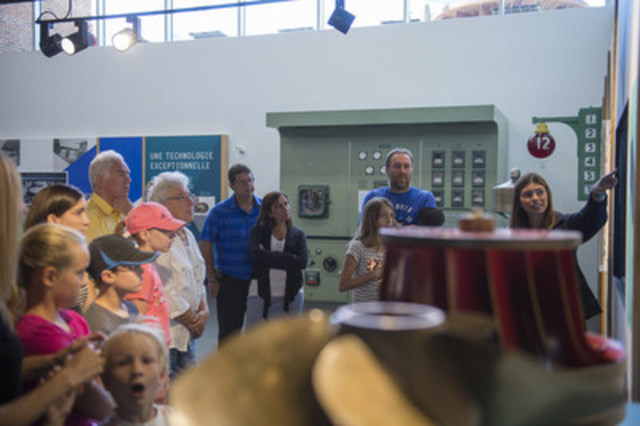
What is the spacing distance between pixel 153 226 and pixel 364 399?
110 inches

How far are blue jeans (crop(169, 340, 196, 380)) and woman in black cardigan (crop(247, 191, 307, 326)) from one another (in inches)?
53.5

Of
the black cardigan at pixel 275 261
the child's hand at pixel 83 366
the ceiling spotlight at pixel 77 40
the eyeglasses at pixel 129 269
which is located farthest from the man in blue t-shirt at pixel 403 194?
the ceiling spotlight at pixel 77 40

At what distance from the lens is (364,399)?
399 millimetres

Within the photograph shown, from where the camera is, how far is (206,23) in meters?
8.92

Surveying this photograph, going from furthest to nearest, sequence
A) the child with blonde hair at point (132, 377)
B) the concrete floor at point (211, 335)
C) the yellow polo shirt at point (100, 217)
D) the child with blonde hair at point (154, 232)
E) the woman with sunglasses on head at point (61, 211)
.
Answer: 1. the concrete floor at point (211, 335)
2. the yellow polo shirt at point (100, 217)
3. the child with blonde hair at point (154, 232)
4. the woman with sunglasses on head at point (61, 211)
5. the child with blonde hair at point (132, 377)

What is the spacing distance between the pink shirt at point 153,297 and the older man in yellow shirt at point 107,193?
747 mm

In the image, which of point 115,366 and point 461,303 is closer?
point 461,303

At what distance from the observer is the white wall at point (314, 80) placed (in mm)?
6875

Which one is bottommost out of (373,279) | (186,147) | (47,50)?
(373,279)

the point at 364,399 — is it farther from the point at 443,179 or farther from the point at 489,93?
the point at 489,93

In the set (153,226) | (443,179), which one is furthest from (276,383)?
(443,179)

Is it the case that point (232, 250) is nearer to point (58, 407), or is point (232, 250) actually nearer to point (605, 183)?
point (605, 183)

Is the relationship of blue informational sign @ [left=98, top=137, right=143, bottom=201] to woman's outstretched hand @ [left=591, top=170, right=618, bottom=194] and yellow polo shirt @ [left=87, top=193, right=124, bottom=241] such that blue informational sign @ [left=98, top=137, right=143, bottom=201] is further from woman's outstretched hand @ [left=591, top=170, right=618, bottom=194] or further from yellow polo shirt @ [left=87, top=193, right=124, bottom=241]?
woman's outstretched hand @ [left=591, top=170, right=618, bottom=194]

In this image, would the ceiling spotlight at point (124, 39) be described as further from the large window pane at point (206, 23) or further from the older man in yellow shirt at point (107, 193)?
the older man in yellow shirt at point (107, 193)
